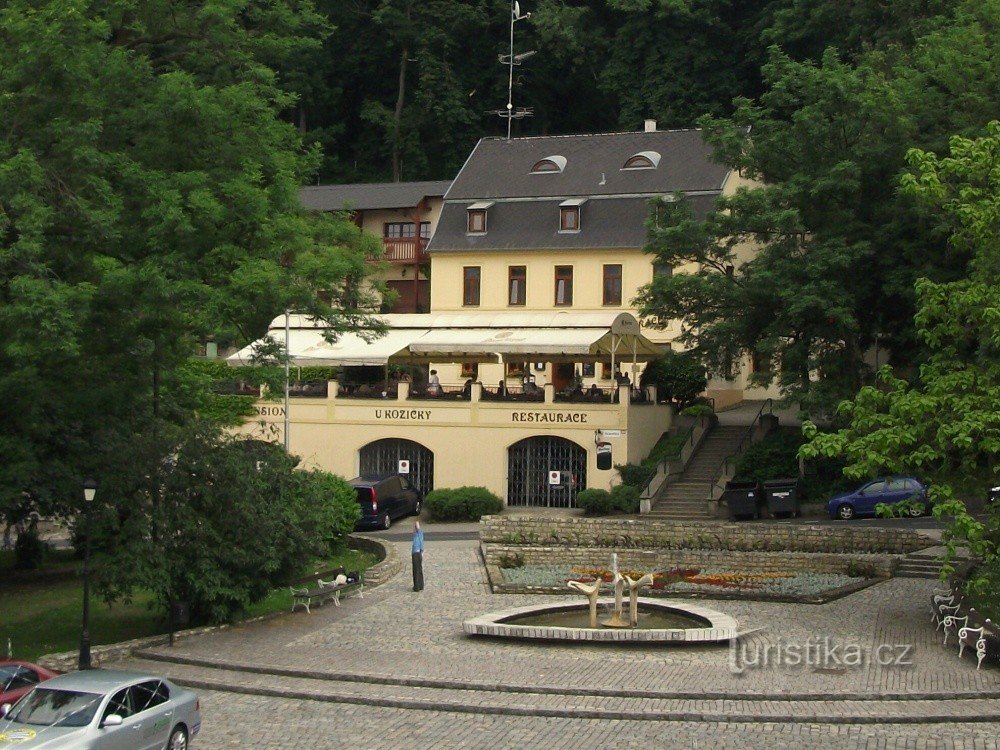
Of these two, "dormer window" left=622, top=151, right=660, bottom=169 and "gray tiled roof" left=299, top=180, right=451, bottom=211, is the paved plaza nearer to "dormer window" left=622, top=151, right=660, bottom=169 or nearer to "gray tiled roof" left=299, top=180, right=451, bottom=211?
"dormer window" left=622, top=151, right=660, bottom=169

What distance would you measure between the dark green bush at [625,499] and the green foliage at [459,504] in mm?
4103

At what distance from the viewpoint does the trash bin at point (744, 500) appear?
130 ft

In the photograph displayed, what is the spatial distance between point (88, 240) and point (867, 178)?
25519 mm

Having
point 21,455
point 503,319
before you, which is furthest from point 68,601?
point 503,319

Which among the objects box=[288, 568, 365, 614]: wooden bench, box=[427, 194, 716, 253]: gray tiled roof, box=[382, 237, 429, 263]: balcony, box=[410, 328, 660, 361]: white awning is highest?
box=[382, 237, 429, 263]: balcony

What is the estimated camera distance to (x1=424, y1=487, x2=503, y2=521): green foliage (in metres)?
43.1

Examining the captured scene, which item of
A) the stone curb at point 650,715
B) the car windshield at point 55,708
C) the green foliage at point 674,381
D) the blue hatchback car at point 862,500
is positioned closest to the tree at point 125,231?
the stone curb at point 650,715

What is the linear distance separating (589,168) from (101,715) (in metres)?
43.6

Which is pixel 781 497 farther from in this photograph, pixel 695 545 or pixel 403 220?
pixel 403 220

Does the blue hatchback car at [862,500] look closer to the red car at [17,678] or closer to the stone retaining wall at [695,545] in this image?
the stone retaining wall at [695,545]

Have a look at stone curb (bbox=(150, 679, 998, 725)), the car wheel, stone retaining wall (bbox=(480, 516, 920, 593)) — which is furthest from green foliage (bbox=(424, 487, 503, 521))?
the car wheel

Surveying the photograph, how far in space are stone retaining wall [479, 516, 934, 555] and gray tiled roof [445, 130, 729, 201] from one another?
2189 centimetres

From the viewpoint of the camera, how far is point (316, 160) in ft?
94.1

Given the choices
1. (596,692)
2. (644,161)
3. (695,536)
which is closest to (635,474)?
(695,536)
